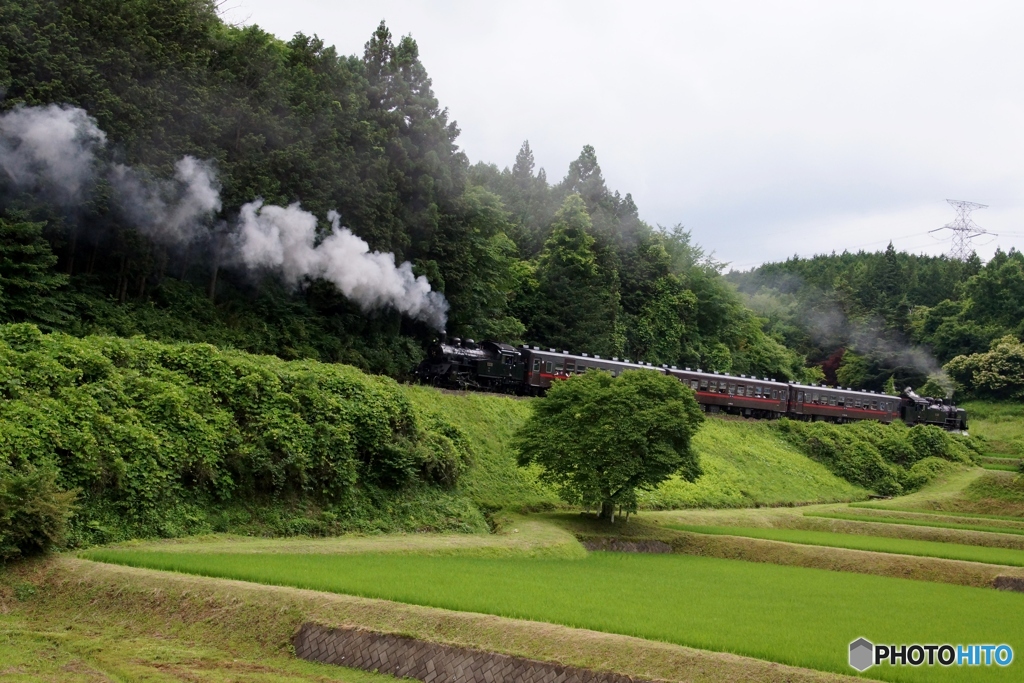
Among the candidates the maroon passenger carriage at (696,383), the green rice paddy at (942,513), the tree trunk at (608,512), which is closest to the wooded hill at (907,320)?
the maroon passenger carriage at (696,383)

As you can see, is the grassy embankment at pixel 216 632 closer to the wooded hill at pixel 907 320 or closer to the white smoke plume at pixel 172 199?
the white smoke plume at pixel 172 199

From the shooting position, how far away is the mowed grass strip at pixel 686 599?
39.2 ft

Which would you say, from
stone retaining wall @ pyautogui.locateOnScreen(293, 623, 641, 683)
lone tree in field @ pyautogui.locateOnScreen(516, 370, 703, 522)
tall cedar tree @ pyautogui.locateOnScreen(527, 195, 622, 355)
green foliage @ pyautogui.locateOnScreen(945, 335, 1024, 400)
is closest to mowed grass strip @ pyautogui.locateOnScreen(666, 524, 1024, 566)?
lone tree in field @ pyautogui.locateOnScreen(516, 370, 703, 522)

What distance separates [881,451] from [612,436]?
89.6ft

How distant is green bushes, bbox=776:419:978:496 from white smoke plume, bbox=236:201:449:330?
876 inches

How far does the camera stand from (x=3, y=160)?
83.5 ft

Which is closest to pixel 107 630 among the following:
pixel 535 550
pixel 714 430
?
pixel 535 550

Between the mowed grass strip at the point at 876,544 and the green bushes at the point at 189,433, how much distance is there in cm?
896

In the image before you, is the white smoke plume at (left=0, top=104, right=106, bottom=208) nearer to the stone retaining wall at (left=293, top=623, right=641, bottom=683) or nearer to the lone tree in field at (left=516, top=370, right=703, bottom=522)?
the lone tree in field at (left=516, top=370, right=703, bottom=522)

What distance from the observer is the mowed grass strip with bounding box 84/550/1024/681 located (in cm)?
1195

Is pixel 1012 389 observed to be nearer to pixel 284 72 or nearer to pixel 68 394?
pixel 284 72

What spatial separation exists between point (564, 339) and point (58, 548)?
42764 millimetres

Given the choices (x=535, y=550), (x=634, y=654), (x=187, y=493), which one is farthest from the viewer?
(x=535, y=550)

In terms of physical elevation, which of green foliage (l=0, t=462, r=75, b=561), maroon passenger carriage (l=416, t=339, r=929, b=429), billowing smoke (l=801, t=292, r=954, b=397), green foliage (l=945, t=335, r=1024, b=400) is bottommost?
green foliage (l=0, t=462, r=75, b=561)
